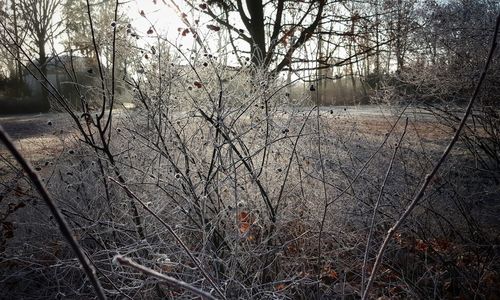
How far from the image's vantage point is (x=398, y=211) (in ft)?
10.3

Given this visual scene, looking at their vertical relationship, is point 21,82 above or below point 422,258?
above

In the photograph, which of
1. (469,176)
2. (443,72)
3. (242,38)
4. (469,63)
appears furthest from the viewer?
(242,38)

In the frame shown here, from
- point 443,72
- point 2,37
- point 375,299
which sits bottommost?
point 375,299

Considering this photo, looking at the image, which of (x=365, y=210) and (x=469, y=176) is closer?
(x=365, y=210)

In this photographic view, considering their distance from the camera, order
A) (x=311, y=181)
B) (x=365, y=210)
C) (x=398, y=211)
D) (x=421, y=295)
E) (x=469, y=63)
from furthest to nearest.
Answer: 1. (x=469, y=63)
2. (x=311, y=181)
3. (x=365, y=210)
4. (x=398, y=211)
5. (x=421, y=295)

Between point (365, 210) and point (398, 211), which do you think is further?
point (365, 210)

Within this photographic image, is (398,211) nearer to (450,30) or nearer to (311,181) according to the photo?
(311,181)

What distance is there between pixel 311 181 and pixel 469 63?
2683mm

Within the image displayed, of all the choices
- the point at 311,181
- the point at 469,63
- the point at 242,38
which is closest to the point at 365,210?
the point at 311,181

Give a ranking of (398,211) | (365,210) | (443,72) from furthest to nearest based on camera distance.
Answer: (443,72) → (365,210) → (398,211)

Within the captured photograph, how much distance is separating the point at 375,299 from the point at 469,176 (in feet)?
7.26

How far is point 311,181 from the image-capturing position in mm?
3697

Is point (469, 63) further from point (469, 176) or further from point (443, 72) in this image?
point (469, 176)

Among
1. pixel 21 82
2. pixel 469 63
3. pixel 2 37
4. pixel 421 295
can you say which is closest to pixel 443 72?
pixel 469 63
